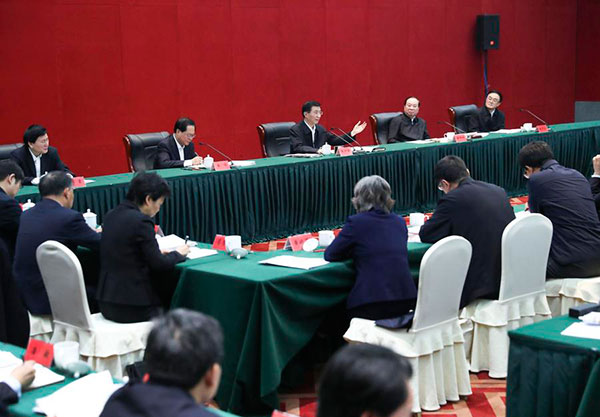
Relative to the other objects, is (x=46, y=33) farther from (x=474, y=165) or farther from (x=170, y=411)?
(x=170, y=411)

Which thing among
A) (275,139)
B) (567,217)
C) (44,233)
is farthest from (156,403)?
(275,139)

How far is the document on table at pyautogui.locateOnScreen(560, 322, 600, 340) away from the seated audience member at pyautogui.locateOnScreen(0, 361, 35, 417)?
150 cm

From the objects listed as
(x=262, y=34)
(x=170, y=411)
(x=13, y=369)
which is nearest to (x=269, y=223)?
(x=262, y=34)

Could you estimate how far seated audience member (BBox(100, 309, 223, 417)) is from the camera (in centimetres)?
148

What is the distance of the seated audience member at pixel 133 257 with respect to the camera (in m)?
3.40

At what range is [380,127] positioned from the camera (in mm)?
7910

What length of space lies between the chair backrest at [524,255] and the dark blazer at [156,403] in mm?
2366

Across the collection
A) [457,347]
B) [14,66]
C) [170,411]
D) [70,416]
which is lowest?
[457,347]

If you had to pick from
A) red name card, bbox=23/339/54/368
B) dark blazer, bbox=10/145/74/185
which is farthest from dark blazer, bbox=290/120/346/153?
red name card, bbox=23/339/54/368

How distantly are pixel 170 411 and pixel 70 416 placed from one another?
72 cm

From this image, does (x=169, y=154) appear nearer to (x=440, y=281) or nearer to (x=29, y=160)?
(x=29, y=160)

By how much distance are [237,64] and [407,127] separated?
80.5 inches

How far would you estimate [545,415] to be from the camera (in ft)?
8.24

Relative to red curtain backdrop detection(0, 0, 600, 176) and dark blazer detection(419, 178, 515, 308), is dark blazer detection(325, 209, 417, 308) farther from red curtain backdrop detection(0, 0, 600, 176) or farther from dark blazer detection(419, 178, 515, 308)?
red curtain backdrop detection(0, 0, 600, 176)
